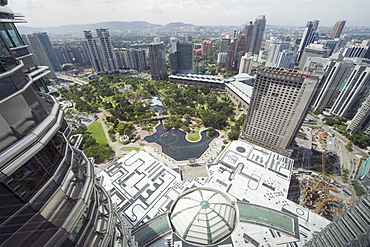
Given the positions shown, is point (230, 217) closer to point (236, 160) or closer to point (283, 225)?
point (283, 225)

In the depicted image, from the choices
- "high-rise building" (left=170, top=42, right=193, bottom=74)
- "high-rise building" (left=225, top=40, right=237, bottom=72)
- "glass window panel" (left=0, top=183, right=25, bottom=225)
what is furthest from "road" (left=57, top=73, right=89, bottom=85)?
"glass window panel" (left=0, top=183, right=25, bottom=225)

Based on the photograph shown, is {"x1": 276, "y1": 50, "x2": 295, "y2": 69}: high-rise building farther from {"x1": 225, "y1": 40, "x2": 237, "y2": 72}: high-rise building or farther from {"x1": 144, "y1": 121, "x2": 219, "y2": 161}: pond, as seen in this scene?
{"x1": 144, "y1": 121, "x2": 219, "y2": 161}: pond

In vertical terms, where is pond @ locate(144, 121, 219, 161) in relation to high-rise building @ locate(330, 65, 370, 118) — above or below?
below

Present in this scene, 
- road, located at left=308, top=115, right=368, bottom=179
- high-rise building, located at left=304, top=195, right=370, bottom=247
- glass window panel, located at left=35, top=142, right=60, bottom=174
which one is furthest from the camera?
road, located at left=308, top=115, right=368, bottom=179

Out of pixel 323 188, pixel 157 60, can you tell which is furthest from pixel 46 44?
pixel 323 188

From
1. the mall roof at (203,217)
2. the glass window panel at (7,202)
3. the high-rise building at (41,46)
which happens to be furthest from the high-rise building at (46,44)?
the glass window panel at (7,202)

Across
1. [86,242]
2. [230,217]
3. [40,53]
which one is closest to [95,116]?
[230,217]

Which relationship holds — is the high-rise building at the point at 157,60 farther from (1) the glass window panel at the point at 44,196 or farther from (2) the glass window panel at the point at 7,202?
(2) the glass window panel at the point at 7,202
